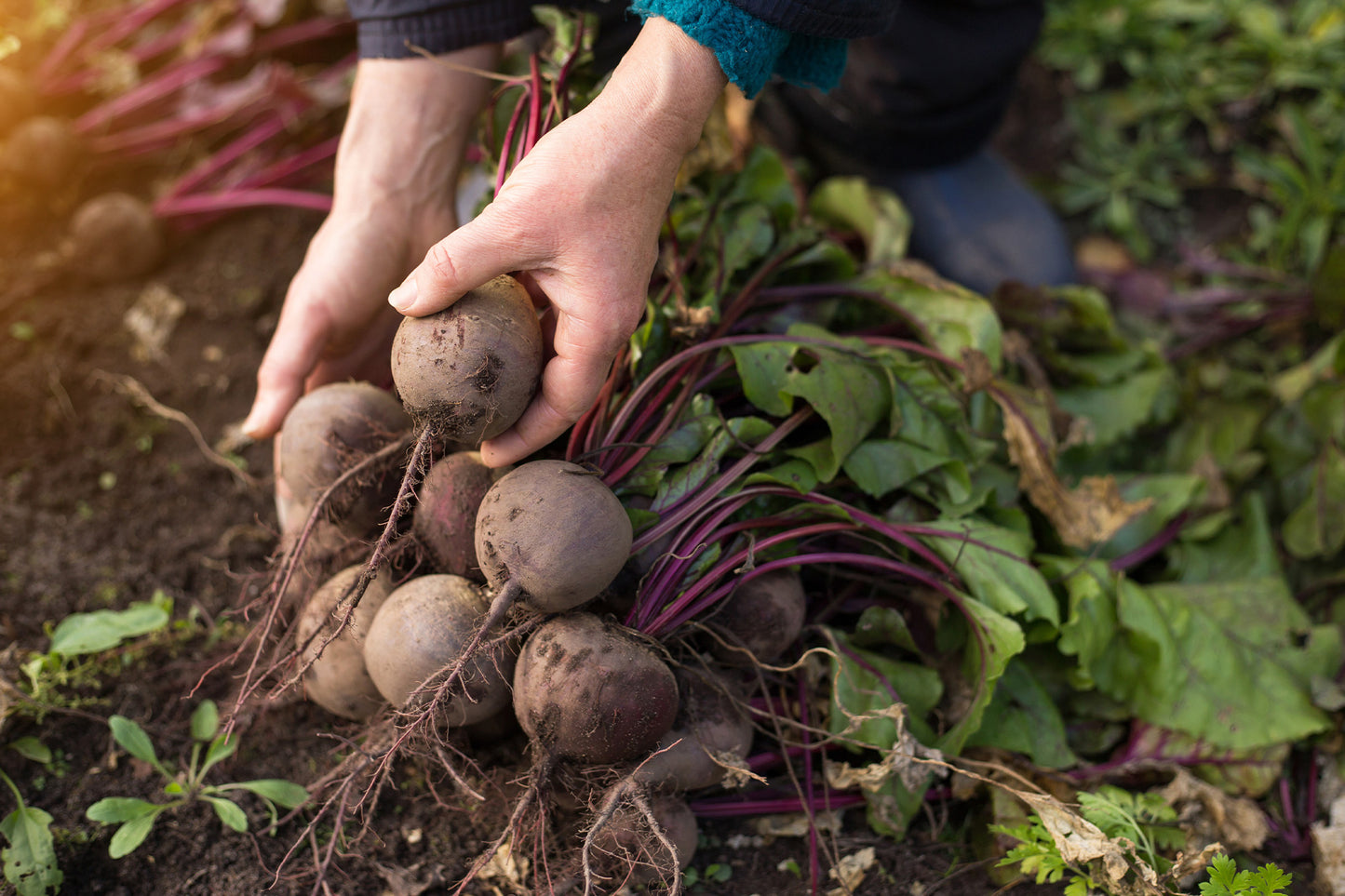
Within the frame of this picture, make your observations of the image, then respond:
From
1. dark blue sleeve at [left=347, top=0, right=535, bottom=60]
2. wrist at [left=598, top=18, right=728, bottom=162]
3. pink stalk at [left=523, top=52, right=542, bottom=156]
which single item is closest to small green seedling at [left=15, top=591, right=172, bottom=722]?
pink stalk at [left=523, top=52, right=542, bottom=156]

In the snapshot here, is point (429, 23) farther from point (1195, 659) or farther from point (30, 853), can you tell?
point (1195, 659)

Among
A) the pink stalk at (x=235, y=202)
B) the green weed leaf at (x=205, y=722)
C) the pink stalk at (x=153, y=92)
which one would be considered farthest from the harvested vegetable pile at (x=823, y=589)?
the pink stalk at (x=153, y=92)

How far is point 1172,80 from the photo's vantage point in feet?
13.4

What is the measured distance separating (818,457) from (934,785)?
958 millimetres

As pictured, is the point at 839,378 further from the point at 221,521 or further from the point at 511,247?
the point at 221,521

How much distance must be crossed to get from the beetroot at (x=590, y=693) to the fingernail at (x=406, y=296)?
2.51 feet

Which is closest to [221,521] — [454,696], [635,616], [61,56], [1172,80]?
[454,696]

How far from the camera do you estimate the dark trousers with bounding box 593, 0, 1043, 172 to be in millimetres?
3066

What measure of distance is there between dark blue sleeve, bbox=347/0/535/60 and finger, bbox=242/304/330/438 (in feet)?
2.69

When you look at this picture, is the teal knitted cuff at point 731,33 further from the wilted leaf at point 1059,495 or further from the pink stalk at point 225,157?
the pink stalk at point 225,157

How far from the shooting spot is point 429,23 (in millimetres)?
2410

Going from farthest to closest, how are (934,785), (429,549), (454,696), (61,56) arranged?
(61,56), (934,785), (429,549), (454,696)

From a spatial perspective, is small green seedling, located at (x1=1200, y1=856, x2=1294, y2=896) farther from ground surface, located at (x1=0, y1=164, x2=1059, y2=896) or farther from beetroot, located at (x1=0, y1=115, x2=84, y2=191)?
beetroot, located at (x1=0, y1=115, x2=84, y2=191)

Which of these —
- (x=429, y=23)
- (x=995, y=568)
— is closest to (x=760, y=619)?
(x=995, y=568)
